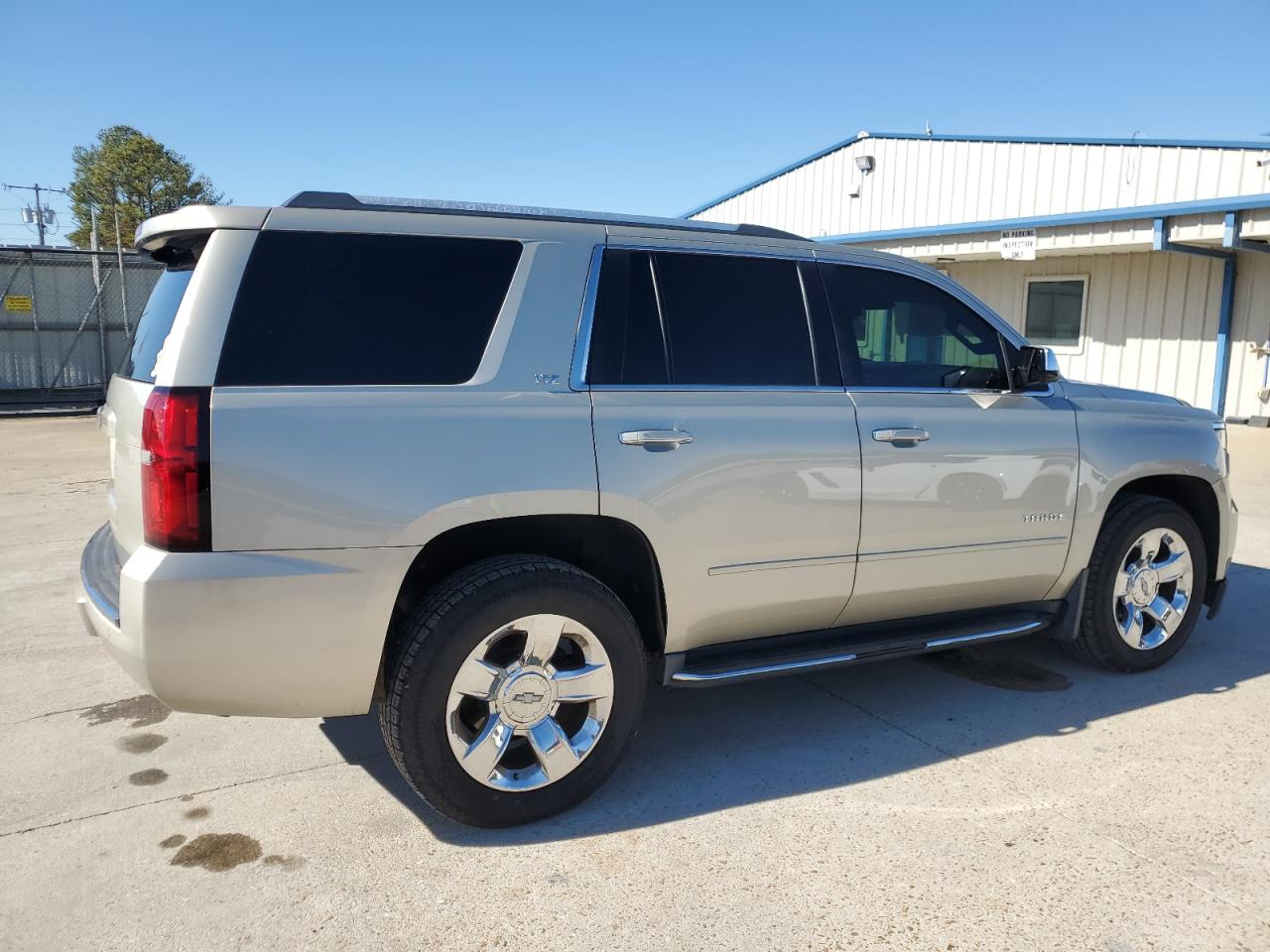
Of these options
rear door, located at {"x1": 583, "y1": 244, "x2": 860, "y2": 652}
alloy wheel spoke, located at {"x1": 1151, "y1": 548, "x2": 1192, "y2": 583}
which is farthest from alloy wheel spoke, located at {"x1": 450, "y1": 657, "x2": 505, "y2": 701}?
alloy wheel spoke, located at {"x1": 1151, "y1": 548, "x2": 1192, "y2": 583}

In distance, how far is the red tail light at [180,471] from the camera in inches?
106

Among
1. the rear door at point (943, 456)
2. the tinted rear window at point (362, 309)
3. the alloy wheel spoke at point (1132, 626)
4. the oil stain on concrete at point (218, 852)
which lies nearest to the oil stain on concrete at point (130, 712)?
the oil stain on concrete at point (218, 852)

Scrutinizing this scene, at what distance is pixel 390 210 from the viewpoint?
3141 mm

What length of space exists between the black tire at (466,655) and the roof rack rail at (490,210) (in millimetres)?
1163

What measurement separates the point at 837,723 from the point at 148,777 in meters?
2.63

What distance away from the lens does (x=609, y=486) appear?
318cm

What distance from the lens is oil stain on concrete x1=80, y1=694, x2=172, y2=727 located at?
4023 millimetres

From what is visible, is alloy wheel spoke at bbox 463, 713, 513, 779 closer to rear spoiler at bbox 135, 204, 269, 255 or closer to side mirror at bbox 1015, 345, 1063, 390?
rear spoiler at bbox 135, 204, 269, 255

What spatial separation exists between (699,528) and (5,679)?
334 cm

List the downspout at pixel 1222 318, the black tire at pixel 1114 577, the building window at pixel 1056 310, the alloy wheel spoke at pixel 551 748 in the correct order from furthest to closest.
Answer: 1. the building window at pixel 1056 310
2. the downspout at pixel 1222 318
3. the black tire at pixel 1114 577
4. the alloy wheel spoke at pixel 551 748

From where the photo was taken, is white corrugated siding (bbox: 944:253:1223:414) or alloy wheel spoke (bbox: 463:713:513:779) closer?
alloy wheel spoke (bbox: 463:713:513:779)

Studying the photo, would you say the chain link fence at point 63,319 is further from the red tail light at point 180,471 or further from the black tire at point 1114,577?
the black tire at point 1114,577

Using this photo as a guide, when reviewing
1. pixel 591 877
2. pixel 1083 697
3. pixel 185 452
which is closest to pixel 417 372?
pixel 185 452

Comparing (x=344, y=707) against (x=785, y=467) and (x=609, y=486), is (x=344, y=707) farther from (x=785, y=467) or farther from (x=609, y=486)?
(x=785, y=467)
